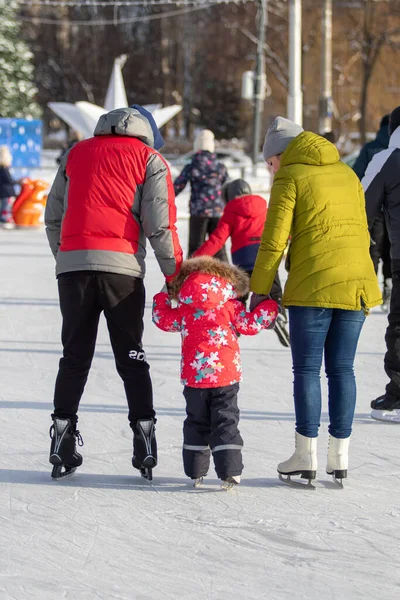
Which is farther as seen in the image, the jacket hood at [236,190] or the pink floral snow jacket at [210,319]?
the jacket hood at [236,190]

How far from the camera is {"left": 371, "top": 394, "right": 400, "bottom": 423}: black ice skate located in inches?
227

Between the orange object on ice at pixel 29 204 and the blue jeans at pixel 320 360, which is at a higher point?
the blue jeans at pixel 320 360

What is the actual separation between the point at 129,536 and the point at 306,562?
65 centimetres

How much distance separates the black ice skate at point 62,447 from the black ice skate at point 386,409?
183 cm

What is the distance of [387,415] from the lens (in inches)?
228

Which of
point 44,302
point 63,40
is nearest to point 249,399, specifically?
point 44,302

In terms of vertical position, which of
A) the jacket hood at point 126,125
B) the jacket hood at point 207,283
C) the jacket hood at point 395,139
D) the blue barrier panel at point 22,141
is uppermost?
the jacket hood at point 126,125

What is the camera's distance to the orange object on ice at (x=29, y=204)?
62.0 feet

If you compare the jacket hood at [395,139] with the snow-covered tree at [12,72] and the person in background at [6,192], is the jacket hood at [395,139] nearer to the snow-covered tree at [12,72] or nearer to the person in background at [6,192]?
the person in background at [6,192]

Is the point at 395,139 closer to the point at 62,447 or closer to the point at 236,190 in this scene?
the point at 236,190

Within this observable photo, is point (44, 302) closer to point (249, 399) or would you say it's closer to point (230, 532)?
point (249, 399)

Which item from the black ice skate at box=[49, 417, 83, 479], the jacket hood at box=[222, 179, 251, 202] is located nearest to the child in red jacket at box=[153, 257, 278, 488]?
the black ice skate at box=[49, 417, 83, 479]

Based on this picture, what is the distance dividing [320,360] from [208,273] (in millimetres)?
563

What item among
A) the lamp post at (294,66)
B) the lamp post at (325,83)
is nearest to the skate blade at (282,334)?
the lamp post at (294,66)
